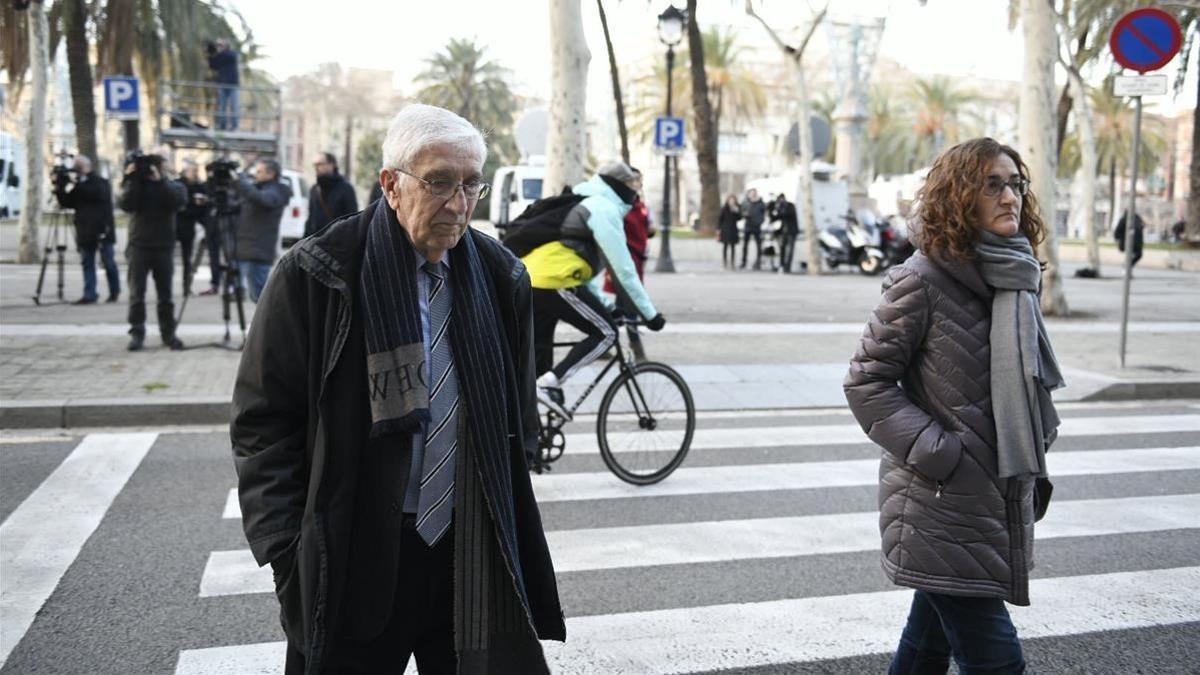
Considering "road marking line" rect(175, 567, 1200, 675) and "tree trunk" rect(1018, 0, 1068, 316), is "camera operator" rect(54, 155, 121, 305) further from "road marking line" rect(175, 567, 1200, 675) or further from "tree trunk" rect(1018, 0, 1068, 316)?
"tree trunk" rect(1018, 0, 1068, 316)

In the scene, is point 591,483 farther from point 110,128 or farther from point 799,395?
point 110,128

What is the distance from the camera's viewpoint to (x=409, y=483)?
7.88 feet

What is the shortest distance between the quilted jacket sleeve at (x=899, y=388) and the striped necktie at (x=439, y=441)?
112cm

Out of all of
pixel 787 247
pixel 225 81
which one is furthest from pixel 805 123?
pixel 225 81

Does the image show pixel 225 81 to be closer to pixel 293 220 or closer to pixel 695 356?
pixel 293 220

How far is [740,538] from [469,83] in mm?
56184

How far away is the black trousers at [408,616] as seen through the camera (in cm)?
240

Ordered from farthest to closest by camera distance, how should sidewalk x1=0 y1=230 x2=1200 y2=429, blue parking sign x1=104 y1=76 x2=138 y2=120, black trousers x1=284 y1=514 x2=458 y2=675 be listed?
blue parking sign x1=104 y1=76 x2=138 y2=120
sidewalk x1=0 y1=230 x2=1200 y2=429
black trousers x1=284 y1=514 x2=458 y2=675

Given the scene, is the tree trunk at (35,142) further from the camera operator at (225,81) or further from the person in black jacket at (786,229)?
the person in black jacket at (786,229)

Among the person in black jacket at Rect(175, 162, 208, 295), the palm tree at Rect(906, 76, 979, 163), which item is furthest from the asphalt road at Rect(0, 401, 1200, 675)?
the palm tree at Rect(906, 76, 979, 163)

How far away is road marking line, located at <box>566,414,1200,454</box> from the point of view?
7762 mm

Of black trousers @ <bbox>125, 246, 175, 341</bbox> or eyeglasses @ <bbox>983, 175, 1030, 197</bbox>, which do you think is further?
black trousers @ <bbox>125, 246, 175, 341</bbox>

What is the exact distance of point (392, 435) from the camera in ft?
7.64

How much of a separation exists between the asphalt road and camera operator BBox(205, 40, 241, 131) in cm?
1251
